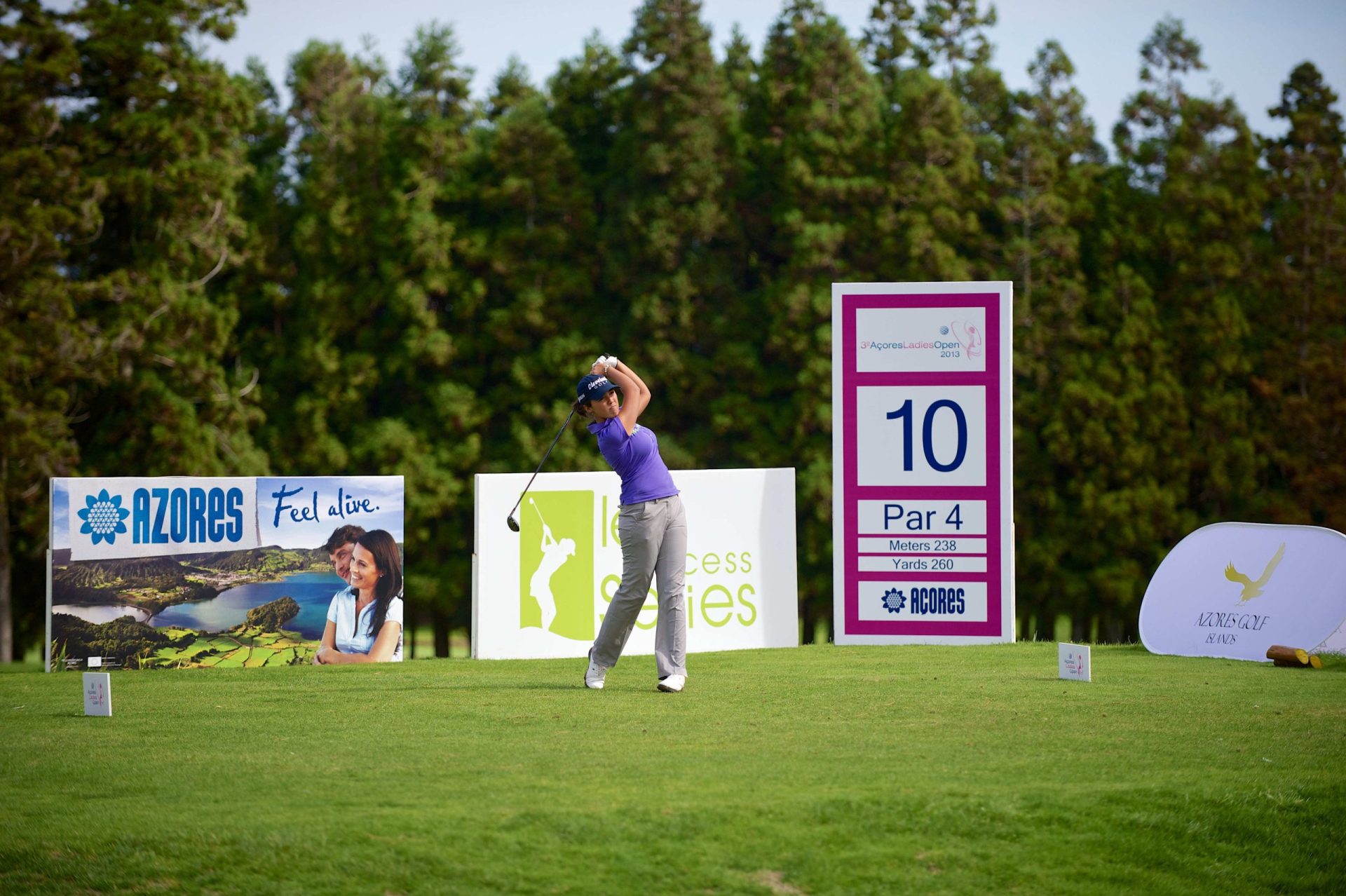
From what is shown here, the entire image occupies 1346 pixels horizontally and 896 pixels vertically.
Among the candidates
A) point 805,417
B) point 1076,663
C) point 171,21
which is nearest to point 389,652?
point 1076,663

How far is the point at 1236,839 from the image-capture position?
19.5 ft

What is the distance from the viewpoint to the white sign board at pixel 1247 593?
10289 mm

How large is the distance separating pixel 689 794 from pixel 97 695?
4074 mm

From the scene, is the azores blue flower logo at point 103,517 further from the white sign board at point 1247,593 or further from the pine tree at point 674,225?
the pine tree at point 674,225

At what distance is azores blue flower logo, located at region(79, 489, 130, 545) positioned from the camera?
1080 centimetres

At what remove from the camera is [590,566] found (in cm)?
1174

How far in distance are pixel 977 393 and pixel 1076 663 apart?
11.4 ft

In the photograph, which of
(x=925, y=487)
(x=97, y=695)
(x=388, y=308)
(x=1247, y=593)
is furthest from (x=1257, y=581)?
(x=388, y=308)

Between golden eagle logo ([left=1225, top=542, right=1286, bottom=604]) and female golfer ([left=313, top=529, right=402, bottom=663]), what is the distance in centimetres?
660

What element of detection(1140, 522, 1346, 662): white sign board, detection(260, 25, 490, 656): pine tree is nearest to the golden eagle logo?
detection(1140, 522, 1346, 662): white sign board

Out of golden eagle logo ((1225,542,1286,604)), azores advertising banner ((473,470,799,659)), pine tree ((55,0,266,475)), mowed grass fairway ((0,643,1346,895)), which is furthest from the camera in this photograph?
pine tree ((55,0,266,475))

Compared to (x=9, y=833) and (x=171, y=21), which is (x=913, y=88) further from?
(x=9, y=833)

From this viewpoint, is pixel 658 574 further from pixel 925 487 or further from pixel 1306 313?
pixel 1306 313

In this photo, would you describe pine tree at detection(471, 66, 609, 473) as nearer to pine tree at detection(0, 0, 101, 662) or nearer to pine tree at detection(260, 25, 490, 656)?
pine tree at detection(260, 25, 490, 656)
